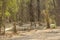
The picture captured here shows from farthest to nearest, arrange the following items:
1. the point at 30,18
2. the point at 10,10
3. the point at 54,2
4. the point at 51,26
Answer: the point at 30,18
the point at 54,2
the point at 51,26
the point at 10,10

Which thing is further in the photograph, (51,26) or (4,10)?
(51,26)

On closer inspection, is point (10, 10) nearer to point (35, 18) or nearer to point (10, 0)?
point (10, 0)

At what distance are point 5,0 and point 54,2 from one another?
47.4ft

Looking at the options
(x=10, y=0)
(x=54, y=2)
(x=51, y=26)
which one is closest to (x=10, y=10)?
(x=10, y=0)

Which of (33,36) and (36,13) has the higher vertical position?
(36,13)

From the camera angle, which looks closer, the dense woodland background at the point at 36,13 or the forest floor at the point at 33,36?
the forest floor at the point at 33,36

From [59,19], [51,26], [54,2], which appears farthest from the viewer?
[54,2]

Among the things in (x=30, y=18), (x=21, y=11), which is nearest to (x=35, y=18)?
(x=30, y=18)

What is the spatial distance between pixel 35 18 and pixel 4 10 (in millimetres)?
16565

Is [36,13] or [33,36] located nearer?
[33,36]

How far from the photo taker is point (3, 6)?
18141mm

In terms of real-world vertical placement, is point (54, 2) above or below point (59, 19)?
above

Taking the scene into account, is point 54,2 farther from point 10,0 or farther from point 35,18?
point 10,0

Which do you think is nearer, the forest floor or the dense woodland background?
the forest floor
